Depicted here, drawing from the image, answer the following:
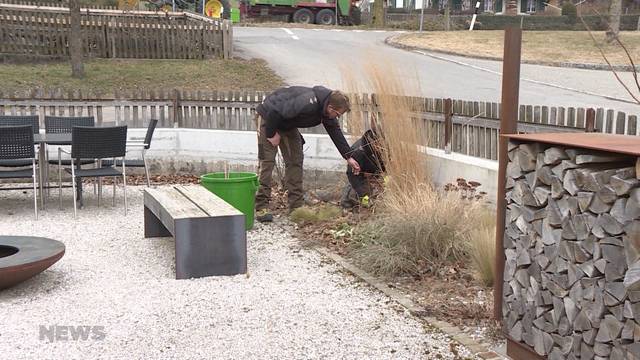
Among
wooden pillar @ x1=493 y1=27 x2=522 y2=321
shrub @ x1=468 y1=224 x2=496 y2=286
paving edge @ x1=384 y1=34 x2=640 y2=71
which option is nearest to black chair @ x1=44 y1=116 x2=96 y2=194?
shrub @ x1=468 y1=224 x2=496 y2=286

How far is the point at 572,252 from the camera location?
3012mm

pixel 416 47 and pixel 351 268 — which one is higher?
pixel 416 47

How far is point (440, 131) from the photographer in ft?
24.6

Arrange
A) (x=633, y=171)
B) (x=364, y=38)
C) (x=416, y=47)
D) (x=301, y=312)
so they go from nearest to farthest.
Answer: (x=633, y=171)
(x=301, y=312)
(x=416, y=47)
(x=364, y=38)

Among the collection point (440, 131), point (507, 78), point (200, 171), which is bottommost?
point (200, 171)

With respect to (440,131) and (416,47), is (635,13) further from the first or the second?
(440,131)

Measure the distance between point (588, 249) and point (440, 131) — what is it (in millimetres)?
4669

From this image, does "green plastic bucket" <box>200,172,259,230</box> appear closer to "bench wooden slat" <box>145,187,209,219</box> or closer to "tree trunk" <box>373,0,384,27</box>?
"bench wooden slat" <box>145,187,209,219</box>

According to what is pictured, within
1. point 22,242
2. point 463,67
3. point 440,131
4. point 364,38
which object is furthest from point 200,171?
point 364,38

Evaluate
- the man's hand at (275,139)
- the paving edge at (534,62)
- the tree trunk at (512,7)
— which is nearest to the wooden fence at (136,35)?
the paving edge at (534,62)

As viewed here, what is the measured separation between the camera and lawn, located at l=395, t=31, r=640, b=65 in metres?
22.0

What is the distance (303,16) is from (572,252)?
106 feet

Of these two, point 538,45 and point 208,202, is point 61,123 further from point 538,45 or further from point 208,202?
point 538,45

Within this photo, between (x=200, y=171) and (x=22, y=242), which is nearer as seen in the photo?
(x=22, y=242)
